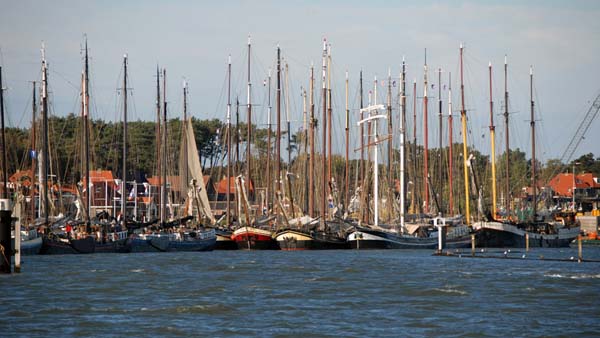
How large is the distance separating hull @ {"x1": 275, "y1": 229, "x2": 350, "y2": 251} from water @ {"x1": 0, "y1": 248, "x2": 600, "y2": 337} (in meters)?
16.4

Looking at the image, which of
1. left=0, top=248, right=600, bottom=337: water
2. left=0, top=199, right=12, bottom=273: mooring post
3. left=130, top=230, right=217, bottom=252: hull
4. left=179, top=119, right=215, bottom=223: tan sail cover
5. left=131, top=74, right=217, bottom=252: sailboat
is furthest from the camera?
left=179, top=119, right=215, bottom=223: tan sail cover

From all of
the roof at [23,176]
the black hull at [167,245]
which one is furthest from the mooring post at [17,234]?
the roof at [23,176]

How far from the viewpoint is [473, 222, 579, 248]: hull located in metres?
106

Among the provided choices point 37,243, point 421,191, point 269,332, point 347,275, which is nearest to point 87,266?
point 37,243

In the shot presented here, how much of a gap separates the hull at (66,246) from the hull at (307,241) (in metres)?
17.0

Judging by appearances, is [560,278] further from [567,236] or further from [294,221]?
[567,236]

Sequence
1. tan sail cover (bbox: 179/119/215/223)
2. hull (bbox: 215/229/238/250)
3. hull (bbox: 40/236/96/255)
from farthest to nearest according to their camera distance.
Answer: tan sail cover (bbox: 179/119/215/223) < hull (bbox: 215/229/238/250) < hull (bbox: 40/236/96/255)

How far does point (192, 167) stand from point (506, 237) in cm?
3021

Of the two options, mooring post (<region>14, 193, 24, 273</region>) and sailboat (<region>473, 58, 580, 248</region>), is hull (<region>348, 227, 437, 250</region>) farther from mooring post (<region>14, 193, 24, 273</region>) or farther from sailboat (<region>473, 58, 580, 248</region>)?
mooring post (<region>14, 193, 24, 273</region>)

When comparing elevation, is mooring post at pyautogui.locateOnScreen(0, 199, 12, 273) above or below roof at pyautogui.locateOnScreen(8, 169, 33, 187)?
below

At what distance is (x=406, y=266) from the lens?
70812 millimetres

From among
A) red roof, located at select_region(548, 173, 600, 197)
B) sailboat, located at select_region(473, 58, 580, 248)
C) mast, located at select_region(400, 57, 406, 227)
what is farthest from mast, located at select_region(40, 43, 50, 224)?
red roof, located at select_region(548, 173, 600, 197)

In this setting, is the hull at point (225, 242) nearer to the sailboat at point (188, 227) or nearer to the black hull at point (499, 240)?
the sailboat at point (188, 227)

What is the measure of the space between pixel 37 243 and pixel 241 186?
23253 millimetres
